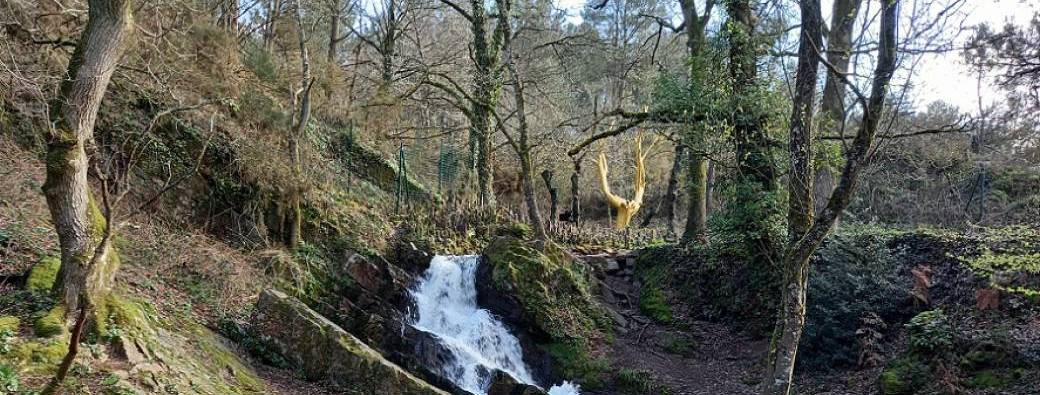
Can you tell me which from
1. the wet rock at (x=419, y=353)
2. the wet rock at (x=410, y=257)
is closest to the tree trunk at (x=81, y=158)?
the wet rock at (x=419, y=353)

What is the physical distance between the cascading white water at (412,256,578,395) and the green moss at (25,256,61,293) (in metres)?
4.75

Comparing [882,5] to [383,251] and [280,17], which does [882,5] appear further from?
[280,17]

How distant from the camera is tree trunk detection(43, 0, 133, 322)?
16.0ft

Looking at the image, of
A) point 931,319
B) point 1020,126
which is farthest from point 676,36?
point 931,319

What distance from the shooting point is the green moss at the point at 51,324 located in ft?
15.1

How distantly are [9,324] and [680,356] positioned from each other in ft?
30.0

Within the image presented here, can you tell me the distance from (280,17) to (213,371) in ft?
30.2

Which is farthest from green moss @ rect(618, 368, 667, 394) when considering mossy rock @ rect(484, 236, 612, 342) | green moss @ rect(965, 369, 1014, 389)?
green moss @ rect(965, 369, 1014, 389)

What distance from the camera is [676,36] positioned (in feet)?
53.2

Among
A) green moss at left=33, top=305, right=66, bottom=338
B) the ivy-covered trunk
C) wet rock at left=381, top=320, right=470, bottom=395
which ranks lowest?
wet rock at left=381, top=320, right=470, bottom=395

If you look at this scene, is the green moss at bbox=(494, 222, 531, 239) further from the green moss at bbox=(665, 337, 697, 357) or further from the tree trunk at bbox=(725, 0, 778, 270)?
the tree trunk at bbox=(725, 0, 778, 270)

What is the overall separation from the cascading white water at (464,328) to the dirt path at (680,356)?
1.18 m

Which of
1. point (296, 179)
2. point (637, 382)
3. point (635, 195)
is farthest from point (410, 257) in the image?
point (635, 195)

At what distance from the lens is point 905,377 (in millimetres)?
7312
